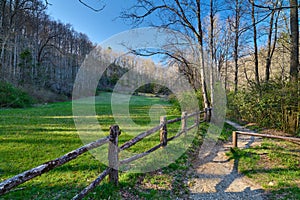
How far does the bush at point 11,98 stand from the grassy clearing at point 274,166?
15215 mm

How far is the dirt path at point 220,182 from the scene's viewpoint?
327cm

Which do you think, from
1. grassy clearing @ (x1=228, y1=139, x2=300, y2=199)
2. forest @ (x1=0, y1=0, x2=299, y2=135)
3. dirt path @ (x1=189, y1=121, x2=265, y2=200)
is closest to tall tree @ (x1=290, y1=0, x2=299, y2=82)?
forest @ (x1=0, y1=0, x2=299, y2=135)

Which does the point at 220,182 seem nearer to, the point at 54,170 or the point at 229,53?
the point at 54,170

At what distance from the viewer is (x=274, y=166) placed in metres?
4.23

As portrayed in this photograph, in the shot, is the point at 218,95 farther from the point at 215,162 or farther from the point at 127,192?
the point at 127,192

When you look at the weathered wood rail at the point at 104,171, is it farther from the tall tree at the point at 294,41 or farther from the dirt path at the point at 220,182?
the tall tree at the point at 294,41

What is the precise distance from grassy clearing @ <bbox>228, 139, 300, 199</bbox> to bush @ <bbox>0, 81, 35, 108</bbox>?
15215mm

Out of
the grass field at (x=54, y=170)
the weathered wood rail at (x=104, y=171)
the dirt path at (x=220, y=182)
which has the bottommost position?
the dirt path at (x=220, y=182)

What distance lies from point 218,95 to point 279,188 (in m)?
7.03

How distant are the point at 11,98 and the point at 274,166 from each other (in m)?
16.6

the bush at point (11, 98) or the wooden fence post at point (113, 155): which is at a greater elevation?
the bush at point (11, 98)

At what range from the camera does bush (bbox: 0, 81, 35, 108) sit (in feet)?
40.9

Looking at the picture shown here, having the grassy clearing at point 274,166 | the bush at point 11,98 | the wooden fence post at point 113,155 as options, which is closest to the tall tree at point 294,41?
the grassy clearing at point 274,166

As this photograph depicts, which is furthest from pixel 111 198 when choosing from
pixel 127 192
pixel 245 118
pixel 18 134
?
pixel 245 118
